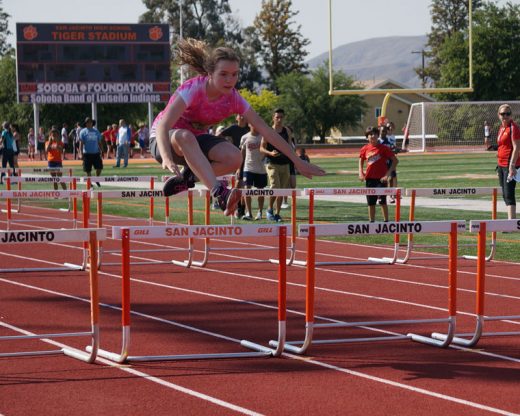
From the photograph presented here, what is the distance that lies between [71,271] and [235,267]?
6.26 feet

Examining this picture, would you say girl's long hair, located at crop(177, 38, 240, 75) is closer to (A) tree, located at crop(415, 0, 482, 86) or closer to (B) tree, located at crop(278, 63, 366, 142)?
(B) tree, located at crop(278, 63, 366, 142)

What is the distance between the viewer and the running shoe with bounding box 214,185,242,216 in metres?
7.46

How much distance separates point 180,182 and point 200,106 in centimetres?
57

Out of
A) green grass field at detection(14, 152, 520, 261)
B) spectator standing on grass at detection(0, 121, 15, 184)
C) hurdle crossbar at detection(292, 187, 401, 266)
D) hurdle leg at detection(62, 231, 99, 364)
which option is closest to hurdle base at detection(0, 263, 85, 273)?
hurdle crossbar at detection(292, 187, 401, 266)

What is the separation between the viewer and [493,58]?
69.5 m

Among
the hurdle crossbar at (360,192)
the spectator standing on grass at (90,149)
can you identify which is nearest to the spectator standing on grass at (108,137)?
the spectator standing on grass at (90,149)

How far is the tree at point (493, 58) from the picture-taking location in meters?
69.1

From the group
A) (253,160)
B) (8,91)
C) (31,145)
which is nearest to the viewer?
(253,160)

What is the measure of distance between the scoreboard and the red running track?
34846 mm

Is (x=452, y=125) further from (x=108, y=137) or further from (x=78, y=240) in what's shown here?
(x=78, y=240)

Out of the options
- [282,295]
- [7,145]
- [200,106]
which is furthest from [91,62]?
[282,295]

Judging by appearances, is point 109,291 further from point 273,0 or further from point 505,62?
point 273,0

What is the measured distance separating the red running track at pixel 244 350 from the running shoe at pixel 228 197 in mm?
1027

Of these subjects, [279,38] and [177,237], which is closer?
[177,237]
